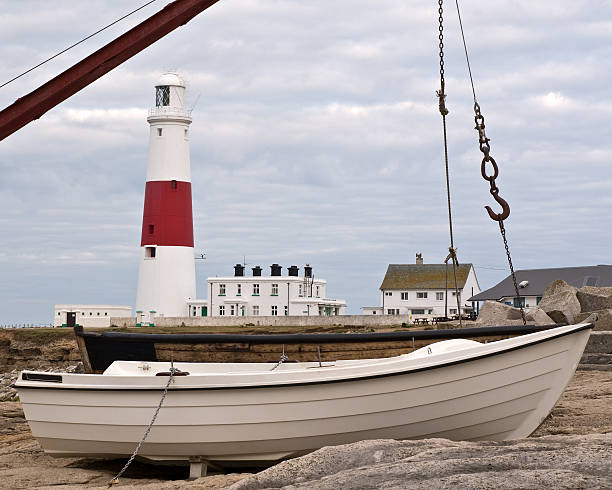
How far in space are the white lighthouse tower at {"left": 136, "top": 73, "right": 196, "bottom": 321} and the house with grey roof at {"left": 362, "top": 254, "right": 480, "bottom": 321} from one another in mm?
24663

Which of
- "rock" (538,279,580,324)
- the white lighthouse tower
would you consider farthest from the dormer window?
"rock" (538,279,580,324)

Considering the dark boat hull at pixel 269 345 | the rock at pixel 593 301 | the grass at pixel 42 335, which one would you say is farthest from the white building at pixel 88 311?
the dark boat hull at pixel 269 345

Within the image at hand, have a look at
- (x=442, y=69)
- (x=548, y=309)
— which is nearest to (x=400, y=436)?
(x=442, y=69)

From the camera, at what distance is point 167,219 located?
142ft

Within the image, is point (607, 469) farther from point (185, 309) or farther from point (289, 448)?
point (185, 309)

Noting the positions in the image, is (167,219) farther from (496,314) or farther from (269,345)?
(269,345)

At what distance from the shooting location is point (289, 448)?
8.93 metres

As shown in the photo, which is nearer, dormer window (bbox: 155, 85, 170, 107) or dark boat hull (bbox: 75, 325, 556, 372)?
dark boat hull (bbox: 75, 325, 556, 372)

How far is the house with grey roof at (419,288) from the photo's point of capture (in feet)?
217

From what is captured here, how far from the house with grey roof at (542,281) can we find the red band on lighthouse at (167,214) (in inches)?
854

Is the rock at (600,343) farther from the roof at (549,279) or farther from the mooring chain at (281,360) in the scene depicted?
the roof at (549,279)

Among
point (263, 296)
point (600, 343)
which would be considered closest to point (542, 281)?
point (263, 296)

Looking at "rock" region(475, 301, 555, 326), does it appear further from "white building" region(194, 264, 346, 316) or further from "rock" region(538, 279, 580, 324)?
"white building" region(194, 264, 346, 316)

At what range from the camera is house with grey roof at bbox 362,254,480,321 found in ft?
217
